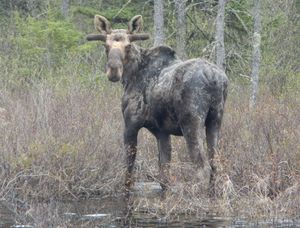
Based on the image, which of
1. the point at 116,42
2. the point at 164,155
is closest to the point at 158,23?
the point at 164,155

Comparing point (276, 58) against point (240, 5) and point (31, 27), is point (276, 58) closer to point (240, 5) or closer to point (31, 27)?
point (240, 5)

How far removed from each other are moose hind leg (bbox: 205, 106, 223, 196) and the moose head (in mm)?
1431

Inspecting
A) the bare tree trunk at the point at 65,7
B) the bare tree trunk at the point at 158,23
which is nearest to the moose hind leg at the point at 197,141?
the bare tree trunk at the point at 158,23

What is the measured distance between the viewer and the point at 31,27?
24.7 m

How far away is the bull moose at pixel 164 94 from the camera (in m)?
11.4

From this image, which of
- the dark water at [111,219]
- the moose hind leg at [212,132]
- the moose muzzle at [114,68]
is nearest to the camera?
the dark water at [111,219]

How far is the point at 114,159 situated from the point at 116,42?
6.84 feet

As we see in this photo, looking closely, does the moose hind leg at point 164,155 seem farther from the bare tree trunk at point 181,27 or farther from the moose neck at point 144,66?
the bare tree trunk at point 181,27

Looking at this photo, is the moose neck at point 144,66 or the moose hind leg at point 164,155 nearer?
the moose hind leg at point 164,155

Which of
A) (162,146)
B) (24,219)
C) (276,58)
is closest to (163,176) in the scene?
(162,146)

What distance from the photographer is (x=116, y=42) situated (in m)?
12.3

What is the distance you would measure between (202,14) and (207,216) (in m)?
16.1

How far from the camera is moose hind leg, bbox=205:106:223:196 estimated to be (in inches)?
460

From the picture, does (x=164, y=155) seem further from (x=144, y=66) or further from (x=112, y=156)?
(x=144, y=66)
